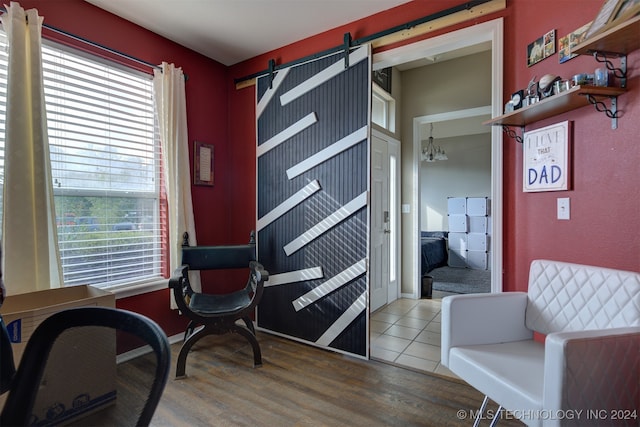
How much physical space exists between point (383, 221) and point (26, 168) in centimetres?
319

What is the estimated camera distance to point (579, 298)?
5.01 feet

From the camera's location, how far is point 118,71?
254 cm

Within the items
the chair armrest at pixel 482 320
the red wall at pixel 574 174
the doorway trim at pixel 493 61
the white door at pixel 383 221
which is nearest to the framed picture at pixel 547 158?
the red wall at pixel 574 174

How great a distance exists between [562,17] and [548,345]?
168cm

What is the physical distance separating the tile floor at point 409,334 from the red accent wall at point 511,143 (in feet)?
3.01

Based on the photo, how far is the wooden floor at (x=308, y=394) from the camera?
1815mm

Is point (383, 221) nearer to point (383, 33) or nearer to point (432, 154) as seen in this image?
point (383, 33)

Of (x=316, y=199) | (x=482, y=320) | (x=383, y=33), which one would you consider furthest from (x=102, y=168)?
(x=482, y=320)

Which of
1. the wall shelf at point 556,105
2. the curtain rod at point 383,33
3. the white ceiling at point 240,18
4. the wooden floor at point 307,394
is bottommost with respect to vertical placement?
the wooden floor at point 307,394

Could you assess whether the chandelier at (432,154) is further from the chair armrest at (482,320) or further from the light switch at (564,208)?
the chair armrest at (482,320)

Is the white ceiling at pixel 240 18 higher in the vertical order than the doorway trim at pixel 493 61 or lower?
higher

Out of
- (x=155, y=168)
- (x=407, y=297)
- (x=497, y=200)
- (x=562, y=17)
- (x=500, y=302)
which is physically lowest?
(x=407, y=297)

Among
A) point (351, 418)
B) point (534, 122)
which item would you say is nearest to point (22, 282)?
point (351, 418)

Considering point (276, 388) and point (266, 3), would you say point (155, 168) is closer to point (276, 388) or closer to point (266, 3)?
point (266, 3)
